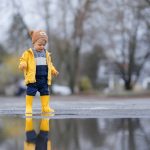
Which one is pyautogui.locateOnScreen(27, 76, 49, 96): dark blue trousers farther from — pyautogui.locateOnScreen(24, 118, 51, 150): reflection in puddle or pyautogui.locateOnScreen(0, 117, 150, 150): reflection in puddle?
pyautogui.locateOnScreen(24, 118, 51, 150): reflection in puddle

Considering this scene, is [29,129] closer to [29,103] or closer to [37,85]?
[29,103]

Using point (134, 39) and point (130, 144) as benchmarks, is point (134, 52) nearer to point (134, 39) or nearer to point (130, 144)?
point (134, 39)

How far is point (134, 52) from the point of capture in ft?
135

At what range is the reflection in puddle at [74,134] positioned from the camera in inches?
232

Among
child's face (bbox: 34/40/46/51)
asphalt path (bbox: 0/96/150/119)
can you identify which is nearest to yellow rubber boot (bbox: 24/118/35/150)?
asphalt path (bbox: 0/96/150/119)

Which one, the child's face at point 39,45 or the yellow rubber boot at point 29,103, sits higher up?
the child's face at point 39,45

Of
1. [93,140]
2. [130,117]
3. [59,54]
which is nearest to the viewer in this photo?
[93,140]

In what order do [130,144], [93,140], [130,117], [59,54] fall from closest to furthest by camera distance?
1. [130,144]
2. [93,140]
3. [130,117]
4. [59,54]

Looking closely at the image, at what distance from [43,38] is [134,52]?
104 feet

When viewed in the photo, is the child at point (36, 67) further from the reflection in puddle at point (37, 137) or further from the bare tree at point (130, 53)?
the bare tree at point (130, 53)

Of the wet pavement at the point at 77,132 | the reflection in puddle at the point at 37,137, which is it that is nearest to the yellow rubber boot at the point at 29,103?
the wet pavement at the point at 77,132

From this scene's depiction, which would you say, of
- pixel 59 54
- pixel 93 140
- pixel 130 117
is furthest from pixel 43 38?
pixel 59 54

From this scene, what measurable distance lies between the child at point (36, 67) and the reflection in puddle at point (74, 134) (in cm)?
73

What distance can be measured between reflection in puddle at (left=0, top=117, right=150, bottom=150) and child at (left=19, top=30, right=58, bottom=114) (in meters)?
0.73
